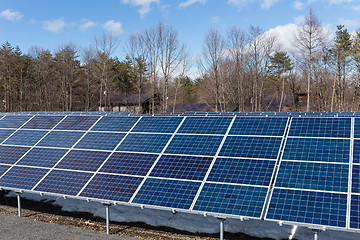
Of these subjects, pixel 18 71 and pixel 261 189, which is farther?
pixel 18 71

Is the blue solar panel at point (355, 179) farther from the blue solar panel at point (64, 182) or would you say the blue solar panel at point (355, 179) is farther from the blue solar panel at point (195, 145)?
the blue solar panel at point (64, 182)

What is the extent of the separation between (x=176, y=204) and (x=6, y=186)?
6.83m

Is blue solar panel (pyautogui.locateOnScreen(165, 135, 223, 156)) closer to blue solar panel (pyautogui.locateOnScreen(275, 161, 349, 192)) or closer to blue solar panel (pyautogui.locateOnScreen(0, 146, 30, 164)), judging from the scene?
blue solar panel (pyautogui.locateOnScreen(275, 161, 349, 192))

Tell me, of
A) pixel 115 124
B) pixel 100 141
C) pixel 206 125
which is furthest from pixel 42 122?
pixel 206 125

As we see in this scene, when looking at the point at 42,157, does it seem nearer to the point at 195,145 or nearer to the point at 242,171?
the point at 195,145

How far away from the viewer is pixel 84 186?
9883mm

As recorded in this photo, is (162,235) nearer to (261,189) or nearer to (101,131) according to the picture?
(261,189)

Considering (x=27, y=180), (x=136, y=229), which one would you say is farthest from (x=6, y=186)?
(x=136, y=229)

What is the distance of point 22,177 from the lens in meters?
11.1

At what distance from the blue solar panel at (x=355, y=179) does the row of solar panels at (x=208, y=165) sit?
0.02 meters

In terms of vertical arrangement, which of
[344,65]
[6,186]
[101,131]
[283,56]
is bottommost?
[6,186]

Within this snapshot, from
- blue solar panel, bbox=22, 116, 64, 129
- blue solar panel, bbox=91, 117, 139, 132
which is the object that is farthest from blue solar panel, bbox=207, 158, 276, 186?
blue solar panel, bbox=22, 116, 64, 129

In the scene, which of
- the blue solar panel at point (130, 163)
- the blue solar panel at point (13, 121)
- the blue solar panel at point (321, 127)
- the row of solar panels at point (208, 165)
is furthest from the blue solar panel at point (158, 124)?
the blue solar panel at point (13, 121)

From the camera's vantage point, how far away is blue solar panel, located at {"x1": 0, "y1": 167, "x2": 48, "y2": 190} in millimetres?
10648
